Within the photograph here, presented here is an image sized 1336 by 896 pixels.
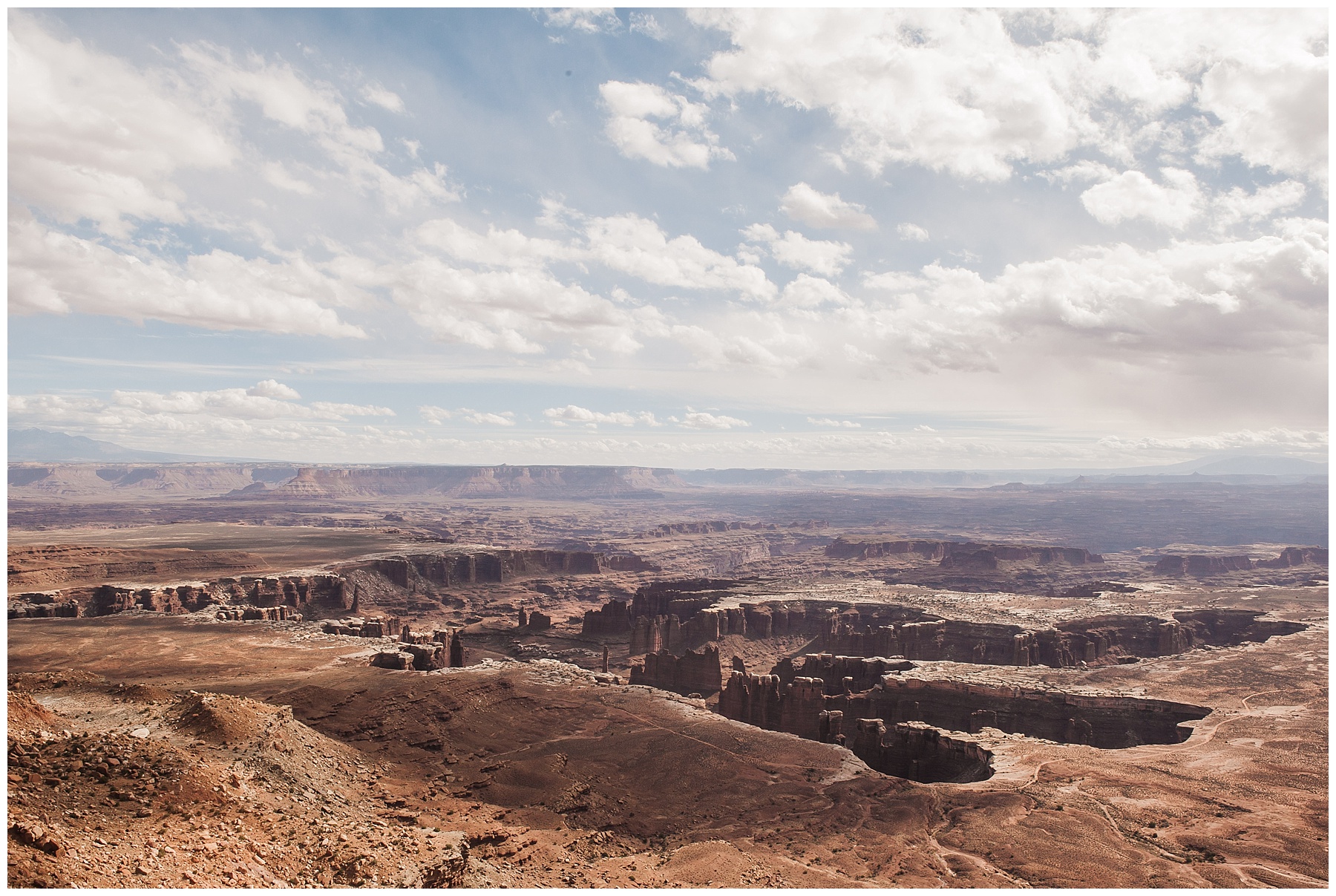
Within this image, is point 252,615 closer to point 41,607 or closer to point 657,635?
point 41,607

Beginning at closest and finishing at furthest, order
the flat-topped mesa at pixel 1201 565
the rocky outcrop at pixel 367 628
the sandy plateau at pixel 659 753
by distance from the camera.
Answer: the sandy plateau at pixel 659 753 → the rocky outcrop at pixel 367 628 → the flat-topped mesa at pixel 1201 565

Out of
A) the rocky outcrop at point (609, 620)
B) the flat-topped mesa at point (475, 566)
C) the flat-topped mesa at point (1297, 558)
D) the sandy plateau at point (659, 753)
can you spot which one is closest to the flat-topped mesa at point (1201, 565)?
the flat-topped mesa at point (1297, 558)

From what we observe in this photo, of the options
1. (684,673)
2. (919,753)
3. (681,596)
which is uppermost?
(919,753)

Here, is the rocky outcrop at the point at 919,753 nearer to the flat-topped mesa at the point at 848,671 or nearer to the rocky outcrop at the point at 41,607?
the flat-topped mesa at the point at 848,671

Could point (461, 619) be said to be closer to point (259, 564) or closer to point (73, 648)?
point (259, 564)

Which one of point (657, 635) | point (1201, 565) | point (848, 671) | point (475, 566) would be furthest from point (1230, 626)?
point (475, 566)
